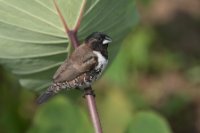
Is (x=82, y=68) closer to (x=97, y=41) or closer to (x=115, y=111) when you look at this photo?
(x=97, y=41)

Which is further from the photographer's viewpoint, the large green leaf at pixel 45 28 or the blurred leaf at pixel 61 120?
the blurred leaf at pixel 61 120

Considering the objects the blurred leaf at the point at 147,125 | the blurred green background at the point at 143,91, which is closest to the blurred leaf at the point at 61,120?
the blurred green background at the point at 143,91

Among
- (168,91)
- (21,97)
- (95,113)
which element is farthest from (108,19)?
(168,91)

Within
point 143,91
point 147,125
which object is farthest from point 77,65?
point 143,91

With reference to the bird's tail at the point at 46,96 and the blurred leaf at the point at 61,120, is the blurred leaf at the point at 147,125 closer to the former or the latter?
the blurred leaf at the point at 61,120

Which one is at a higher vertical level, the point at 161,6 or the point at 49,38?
the point at 161,6

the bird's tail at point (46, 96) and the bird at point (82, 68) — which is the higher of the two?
the bird at point (82, 68)

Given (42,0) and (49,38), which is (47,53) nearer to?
(49,38)
